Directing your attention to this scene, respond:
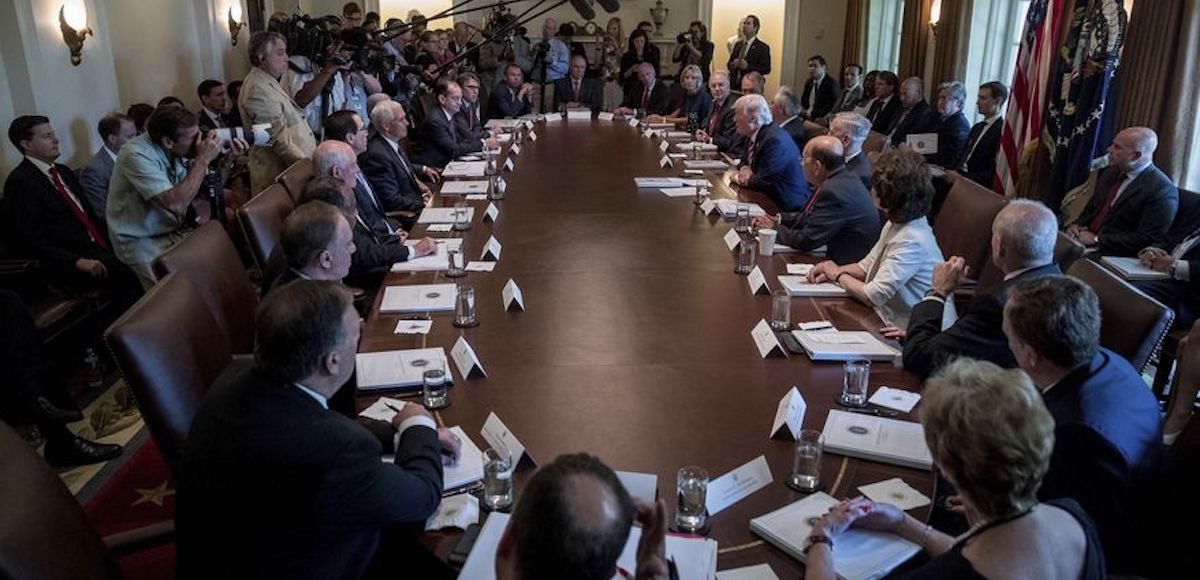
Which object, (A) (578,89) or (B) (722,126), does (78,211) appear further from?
(A) (578,89)

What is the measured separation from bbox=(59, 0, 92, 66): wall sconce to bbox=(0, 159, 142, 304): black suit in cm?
120

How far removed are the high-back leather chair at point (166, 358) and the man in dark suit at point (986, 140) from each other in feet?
17.1

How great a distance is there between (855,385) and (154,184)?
10.5 ft

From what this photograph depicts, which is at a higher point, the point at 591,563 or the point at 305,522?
the point at 591,563

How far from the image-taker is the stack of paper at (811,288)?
295 cm

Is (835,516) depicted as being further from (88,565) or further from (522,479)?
(88,565)

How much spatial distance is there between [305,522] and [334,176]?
7.84 feet

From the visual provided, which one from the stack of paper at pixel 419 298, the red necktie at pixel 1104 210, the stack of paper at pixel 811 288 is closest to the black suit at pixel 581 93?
the red necktie at pixel 1104 210

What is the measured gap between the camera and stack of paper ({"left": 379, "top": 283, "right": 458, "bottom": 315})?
8.95ft

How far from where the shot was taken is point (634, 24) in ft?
43.2

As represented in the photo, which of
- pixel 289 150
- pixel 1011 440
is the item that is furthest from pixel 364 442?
pixel 289 150

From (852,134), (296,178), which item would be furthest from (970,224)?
(296,178)

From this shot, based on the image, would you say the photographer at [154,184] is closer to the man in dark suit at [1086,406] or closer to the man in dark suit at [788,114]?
the man in dark suit at [1086,406]

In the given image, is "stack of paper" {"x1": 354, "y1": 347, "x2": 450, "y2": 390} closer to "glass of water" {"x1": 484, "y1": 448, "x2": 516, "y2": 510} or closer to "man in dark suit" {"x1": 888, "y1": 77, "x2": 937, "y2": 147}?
"glass of water" {"x1": 484, "y1": 448, "x2": 516, "y2": 510}
